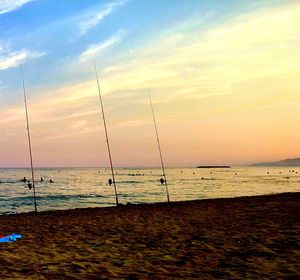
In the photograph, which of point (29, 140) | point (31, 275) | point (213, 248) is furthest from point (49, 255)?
point (29, 140)

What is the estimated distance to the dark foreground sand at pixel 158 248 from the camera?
685 cm

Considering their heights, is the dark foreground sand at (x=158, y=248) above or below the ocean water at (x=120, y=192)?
below

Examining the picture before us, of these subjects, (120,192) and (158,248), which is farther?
(120,192)

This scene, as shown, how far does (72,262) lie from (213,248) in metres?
3.55

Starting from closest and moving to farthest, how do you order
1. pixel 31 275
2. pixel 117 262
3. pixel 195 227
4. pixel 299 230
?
pixel 31 275
pixel 117 262
pixel 299 230
pixel 195 227

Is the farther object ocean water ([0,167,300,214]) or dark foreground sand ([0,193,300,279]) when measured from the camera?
ocean water ([0,167,300,214])

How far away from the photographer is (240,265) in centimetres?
717

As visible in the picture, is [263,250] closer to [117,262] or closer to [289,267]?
[289,267]

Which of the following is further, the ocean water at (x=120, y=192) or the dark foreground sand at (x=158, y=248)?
the ocean water at (x=120, y=192)

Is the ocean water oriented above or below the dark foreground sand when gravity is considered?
above

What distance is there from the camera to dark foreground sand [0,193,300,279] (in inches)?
270

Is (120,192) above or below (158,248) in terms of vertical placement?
above

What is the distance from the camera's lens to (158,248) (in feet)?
29.7

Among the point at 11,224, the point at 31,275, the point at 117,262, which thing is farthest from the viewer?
the point at 11,224
